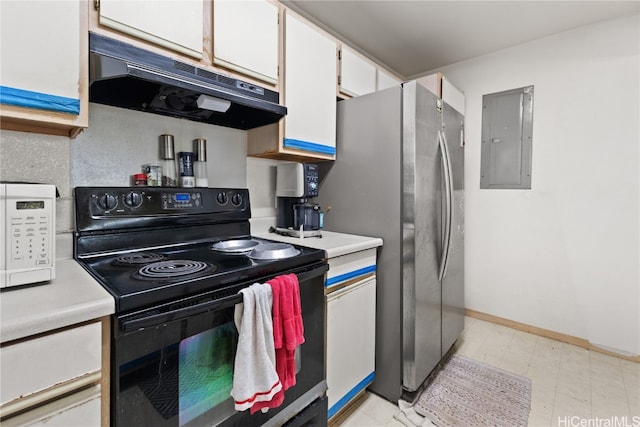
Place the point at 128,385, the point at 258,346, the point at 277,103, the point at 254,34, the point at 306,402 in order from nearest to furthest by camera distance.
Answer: the point at 128,385, the point at 258,346, the point at 306,402, the point at 254,34, the point at 277,103

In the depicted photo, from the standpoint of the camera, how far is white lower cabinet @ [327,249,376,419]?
1504 millimetres

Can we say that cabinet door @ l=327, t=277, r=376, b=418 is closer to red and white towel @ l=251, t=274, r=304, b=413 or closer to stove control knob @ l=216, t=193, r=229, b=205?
red and white towel @ l=251, t=274, r=304, b=413

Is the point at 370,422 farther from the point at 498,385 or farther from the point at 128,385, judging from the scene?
the point at 128,385

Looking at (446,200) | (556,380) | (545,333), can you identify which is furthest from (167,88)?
(545,333)

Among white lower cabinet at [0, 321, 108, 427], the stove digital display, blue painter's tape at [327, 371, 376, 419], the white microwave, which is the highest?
the stove digital display

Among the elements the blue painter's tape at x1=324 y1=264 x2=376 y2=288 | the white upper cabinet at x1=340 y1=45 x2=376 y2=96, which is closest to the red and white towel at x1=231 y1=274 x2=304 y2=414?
the blue painter's tape at x1=324 y1=264 x2=376 y2=288

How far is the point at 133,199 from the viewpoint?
1.34 metres

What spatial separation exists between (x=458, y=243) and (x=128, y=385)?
2109mm

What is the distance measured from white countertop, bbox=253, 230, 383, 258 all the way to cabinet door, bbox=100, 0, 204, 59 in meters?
0.99

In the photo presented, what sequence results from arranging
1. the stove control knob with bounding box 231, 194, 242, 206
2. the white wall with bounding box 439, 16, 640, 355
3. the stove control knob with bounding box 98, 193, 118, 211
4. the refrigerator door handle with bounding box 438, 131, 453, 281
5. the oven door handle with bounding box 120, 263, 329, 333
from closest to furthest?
the oven door handle with bounding box 120, 263, 329, 333
the stove control knob with bounding box 98, 193, 118, 211
the stove control knob with bounding box 231, 194, 242, 206
the refrigerator door handle with bounding box 438, 131, 453, 281
the white wall with bounding box 439, 16, 640, 355

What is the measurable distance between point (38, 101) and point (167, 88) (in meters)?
0.44

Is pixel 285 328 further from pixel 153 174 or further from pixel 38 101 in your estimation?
pixel 38 101

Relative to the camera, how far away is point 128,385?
810mm

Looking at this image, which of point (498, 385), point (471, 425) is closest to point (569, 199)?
point (498, 385)
